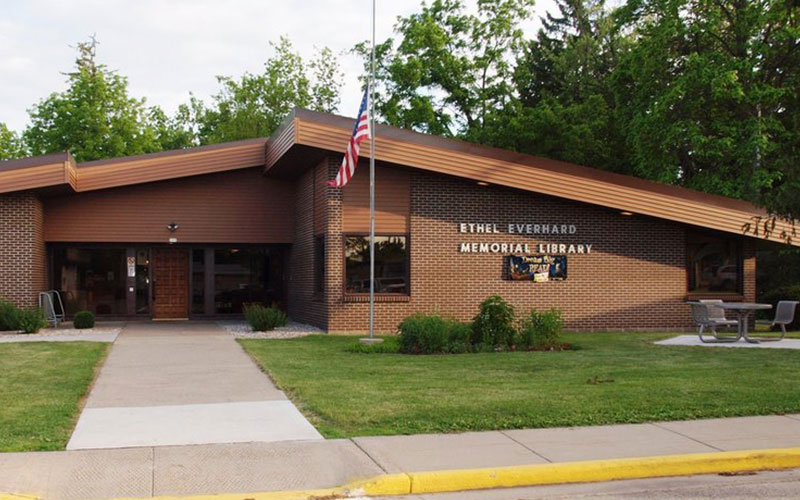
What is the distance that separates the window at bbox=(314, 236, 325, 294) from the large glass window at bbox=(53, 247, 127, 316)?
7054 mm

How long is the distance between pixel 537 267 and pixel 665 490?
49.2 ft

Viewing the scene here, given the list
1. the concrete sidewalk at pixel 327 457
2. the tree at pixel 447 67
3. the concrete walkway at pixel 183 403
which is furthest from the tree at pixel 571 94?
the concrete sidewalk at pixel 327 457

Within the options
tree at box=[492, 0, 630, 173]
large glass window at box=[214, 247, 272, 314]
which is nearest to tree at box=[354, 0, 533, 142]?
tree at box=[492, 0, 630, 173]

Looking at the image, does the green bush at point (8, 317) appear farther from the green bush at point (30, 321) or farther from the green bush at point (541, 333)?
the green bush at point (541, 333)

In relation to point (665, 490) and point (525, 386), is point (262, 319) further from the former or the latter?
point (665, 490)

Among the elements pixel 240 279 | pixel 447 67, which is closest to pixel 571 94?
pixel 447 67

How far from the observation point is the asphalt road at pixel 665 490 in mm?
6715

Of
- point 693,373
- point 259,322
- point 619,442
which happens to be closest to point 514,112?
point 259,322

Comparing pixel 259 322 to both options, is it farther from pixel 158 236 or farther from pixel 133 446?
pixel 133 446

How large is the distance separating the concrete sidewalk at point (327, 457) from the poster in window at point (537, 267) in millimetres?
12722

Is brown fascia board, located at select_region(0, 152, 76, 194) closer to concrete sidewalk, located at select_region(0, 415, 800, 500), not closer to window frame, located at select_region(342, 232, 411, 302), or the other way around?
window frame, located at select_region(342, 232, 411, 302)

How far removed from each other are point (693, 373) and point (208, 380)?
23.9 ft

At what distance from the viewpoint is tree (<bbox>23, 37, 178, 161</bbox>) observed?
50156 mm

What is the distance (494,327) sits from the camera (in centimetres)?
1667
